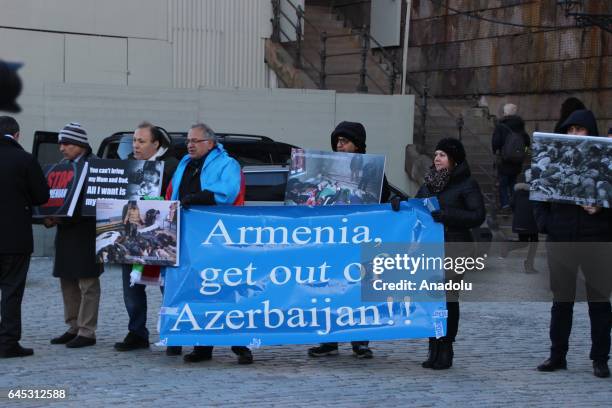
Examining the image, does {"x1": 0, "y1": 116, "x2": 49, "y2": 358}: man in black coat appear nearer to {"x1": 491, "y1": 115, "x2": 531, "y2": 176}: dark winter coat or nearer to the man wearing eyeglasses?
the man wearing eyeglasses

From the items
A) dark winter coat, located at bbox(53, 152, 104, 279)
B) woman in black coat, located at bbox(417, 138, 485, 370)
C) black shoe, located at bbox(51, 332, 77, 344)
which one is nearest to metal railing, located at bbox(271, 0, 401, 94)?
dark winter coat, located at bbox(53, 152, 104, 279)

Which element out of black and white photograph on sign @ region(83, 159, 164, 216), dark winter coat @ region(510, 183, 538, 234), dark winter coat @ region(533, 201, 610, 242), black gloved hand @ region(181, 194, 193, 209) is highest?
black and white photograph on sign @ region(83, 159, 164, 216)

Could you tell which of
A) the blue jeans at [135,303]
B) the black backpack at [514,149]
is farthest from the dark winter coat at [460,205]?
the black backpack at [514,149]

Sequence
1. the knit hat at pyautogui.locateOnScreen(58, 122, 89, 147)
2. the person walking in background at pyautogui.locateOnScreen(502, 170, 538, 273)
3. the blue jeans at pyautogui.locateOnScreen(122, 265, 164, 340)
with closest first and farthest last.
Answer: the blue jeans at pyautogui.locateOnScreen(122, 265, 164, 340)
the knit hat at pyautogui.locateOnScreen(58, 122, 89, 147)
the person walking in background at pyautogui.locateOnScreen(502, 170, 538, 273)

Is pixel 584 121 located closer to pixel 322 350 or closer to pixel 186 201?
pixel 322 350

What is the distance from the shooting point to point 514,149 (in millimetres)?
17188

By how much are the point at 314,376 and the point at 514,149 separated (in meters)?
10.2

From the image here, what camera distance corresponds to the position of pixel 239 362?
323 inches

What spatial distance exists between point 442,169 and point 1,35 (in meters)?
12.8

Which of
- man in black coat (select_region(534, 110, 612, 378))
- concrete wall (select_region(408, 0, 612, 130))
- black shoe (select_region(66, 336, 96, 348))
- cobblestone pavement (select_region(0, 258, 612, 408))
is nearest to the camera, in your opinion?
cobblestone pavement (select_region(0, 258, 612, 408))

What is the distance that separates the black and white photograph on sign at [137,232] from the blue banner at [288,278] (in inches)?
3.8

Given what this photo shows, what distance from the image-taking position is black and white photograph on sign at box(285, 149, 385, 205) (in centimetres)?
833

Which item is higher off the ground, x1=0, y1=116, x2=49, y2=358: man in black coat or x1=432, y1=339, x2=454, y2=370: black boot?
x1=0, y1=116, x2=49, y2=358: man in black coat

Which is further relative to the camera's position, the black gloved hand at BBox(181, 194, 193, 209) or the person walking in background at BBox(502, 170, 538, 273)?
the person walking in background at BBox(502, 170, 538, 273)
